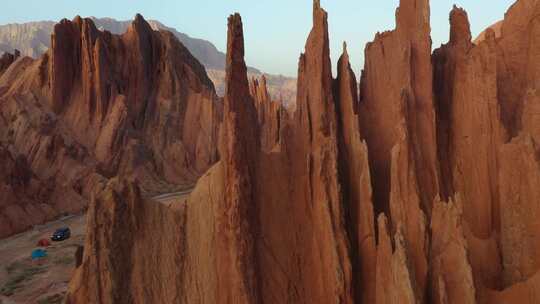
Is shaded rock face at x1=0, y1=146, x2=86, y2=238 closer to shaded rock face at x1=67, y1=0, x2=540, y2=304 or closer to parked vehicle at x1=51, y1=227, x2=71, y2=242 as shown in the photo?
parked vehicle at x1=51, y1=227, x2=71, y2=242

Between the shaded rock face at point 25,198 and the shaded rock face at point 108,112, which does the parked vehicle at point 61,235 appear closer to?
the shaded rock face at point 25,198

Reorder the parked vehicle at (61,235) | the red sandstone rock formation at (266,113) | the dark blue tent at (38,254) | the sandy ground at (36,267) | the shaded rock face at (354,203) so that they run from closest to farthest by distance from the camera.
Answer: the shaded rock face at (354,203) → the sandy ground at (36,267) → the dark blue tent at (38,254) → the parked vehicle at (61,235) → the red sandstone rock formation at (266,113)

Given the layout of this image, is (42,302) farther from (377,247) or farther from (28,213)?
(28,213)

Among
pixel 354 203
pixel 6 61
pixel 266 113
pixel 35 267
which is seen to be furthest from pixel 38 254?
pixel 266 113

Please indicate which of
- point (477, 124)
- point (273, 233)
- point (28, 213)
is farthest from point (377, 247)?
point (28, 213)

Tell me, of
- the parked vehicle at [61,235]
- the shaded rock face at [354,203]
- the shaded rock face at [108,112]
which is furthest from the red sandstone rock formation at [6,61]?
the shaded rock face at [354,203]

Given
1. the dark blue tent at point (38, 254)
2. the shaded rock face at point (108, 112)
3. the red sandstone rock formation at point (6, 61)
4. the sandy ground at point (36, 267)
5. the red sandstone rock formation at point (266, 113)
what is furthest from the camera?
the red sandstone rock formation at point (266, 113)
